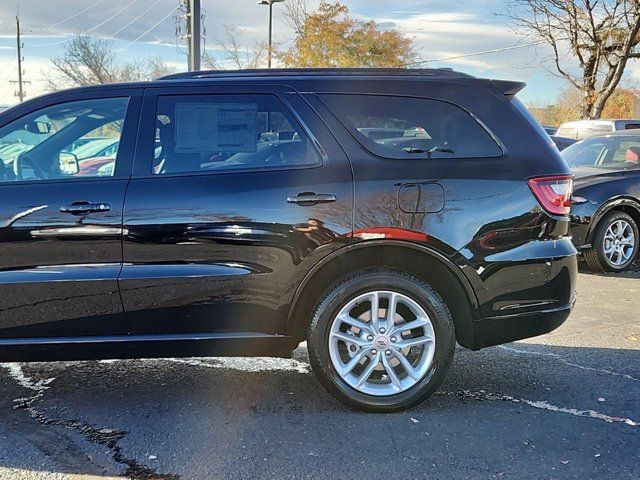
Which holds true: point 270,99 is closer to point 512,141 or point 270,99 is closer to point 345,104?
point 345,104

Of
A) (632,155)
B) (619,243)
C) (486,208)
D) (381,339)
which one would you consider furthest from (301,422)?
(632,155)

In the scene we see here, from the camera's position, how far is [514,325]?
349 centimetres

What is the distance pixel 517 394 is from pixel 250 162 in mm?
2199

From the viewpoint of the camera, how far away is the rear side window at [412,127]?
136 inches

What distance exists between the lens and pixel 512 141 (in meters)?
3.48

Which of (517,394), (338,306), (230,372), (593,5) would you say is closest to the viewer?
(338,306)

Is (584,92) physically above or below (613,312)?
above

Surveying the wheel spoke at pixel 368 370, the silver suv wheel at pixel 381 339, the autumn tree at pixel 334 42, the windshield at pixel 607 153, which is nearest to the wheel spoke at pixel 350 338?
the silver suv wheel at pixel 381 339

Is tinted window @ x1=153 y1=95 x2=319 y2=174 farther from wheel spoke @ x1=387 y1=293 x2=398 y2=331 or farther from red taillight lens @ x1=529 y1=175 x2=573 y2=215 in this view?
red taillight lens @ x1=529 y1=175 x2=573 y2=215

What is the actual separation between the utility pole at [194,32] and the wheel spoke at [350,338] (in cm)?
898

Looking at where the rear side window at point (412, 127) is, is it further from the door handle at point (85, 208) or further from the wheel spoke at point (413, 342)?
the door handle at point (85, 208)

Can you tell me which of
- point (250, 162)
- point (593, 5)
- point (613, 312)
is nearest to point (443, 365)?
point (250, 162)

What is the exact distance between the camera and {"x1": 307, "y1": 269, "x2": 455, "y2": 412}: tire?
338 cm

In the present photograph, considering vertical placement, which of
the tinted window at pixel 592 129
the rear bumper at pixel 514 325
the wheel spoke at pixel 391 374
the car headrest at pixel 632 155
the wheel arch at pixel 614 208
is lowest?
the wheel spoke at pixel 391 374
